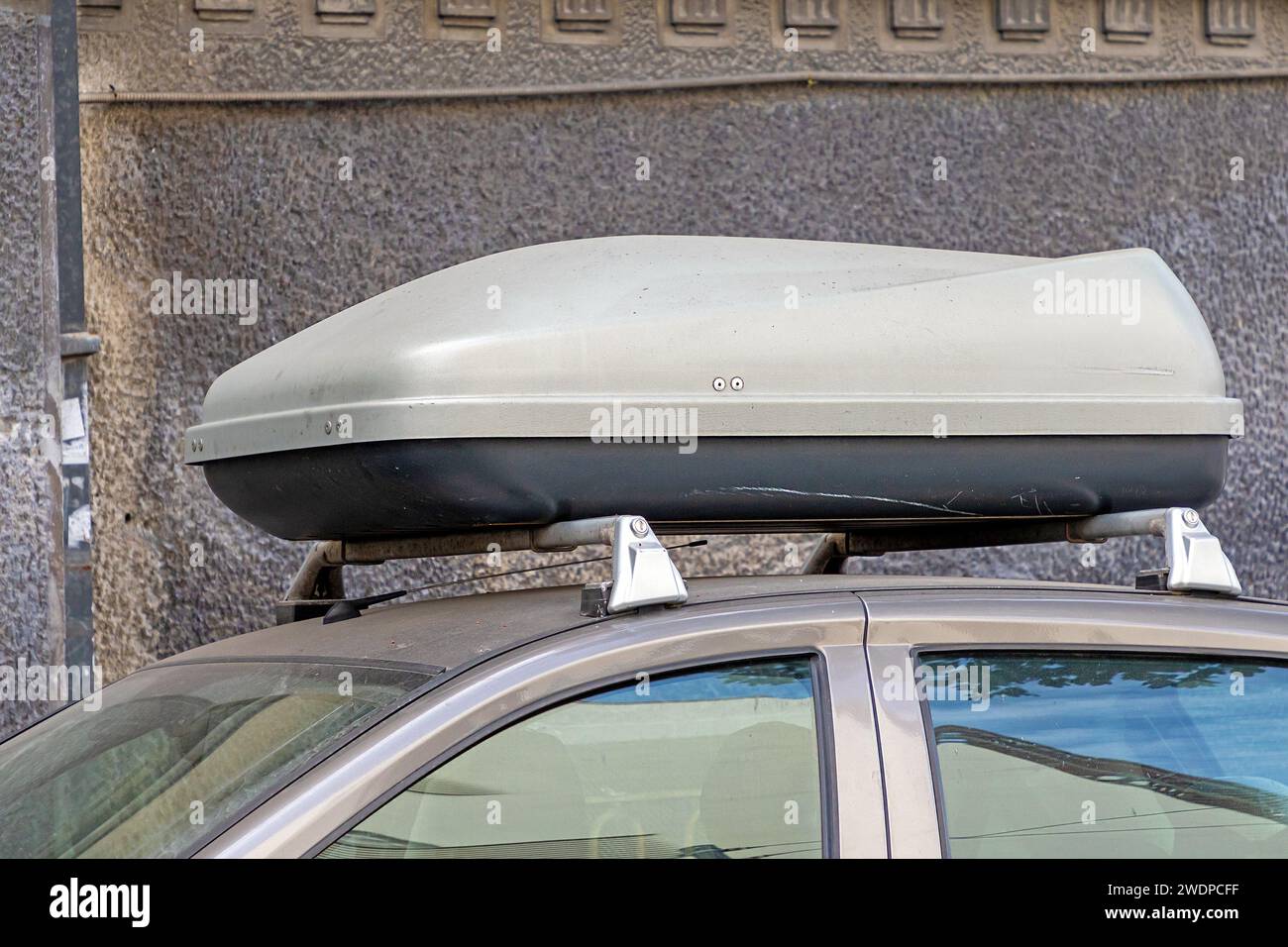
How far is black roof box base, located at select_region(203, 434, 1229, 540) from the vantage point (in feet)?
6.25

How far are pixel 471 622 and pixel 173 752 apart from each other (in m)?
0.42

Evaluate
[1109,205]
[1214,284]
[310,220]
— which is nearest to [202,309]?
[310,220]

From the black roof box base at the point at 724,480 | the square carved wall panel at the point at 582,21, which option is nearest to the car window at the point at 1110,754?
the black roof box base at the point at 724,480

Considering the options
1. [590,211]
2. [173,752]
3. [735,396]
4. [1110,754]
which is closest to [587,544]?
[735,396]

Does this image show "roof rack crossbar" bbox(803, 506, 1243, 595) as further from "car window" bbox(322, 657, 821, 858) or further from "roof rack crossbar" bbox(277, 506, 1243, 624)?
"car window" bbox(322, 657, 821, 858)

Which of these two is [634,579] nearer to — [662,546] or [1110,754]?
[662,546]

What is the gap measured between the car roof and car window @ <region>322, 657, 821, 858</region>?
124 mm

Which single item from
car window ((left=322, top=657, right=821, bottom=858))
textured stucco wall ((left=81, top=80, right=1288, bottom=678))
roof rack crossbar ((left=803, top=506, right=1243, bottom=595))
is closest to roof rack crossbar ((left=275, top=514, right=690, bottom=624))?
car window ((left=322, top=657, right=821, bottom=858))

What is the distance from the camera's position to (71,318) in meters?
5.07

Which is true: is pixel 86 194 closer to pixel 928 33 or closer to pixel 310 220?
pixel 310 220

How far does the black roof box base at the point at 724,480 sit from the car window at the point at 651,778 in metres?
0.34
